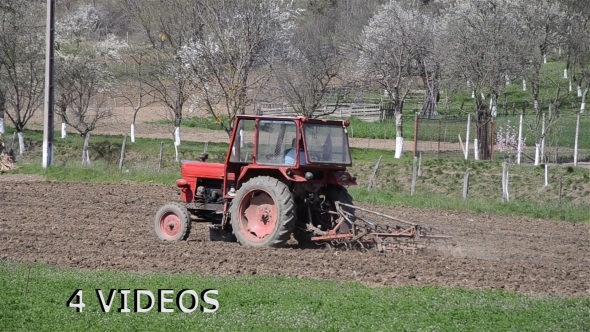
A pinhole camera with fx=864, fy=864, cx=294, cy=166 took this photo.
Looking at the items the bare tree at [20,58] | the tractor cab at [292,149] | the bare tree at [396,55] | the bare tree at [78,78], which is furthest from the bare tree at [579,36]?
the tractor cab at [292,149]

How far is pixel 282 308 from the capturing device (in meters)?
9.22

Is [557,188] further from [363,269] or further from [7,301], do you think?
[7,301]

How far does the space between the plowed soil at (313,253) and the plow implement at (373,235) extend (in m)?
0.20

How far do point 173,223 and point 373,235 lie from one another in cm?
363

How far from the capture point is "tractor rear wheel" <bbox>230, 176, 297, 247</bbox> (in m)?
13.4

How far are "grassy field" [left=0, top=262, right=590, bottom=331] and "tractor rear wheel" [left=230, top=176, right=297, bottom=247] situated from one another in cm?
242

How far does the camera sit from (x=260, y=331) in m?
8.30

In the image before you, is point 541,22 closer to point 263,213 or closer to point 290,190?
point 290,190

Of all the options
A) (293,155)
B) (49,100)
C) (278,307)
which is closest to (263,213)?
(293,155)

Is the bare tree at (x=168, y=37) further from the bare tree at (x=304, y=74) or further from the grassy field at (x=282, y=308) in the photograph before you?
the grassy field at (x=282, y=308)

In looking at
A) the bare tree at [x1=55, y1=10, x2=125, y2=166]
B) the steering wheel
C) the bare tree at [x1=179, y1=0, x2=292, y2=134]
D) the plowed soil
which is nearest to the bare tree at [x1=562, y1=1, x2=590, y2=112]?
the bare tree at [x1=179, y1=0, x2=292, y2=134]

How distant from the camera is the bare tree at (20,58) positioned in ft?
112

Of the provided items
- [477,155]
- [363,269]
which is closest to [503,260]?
[363,269]

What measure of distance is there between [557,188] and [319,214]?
1326 cm
